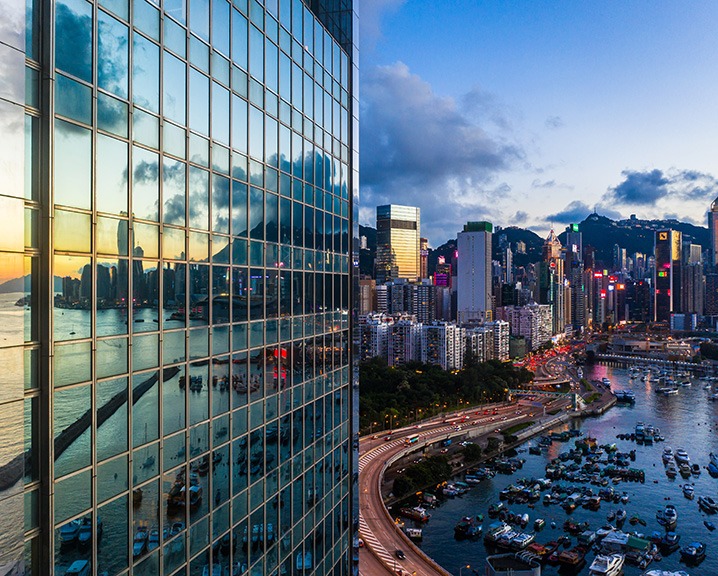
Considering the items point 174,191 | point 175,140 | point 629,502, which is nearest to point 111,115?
point 175,140

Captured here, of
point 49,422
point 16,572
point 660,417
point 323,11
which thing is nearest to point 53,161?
point 49,422

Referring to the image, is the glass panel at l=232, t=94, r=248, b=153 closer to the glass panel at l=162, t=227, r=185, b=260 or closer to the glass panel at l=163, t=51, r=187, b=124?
the glass panel at l=163, t=51, r=187, b=124

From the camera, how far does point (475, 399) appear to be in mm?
79062

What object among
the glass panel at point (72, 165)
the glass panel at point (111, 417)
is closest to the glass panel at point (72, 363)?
the glass panel at point (111, 417)

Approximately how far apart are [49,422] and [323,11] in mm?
10024

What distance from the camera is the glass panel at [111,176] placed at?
19.5 ft

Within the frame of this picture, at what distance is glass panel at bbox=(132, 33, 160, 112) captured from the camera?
21.1 feet

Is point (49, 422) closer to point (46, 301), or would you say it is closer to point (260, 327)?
point (46, 301)

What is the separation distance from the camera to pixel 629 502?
44094 mm

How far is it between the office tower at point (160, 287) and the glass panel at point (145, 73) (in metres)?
0.03

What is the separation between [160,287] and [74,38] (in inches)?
106

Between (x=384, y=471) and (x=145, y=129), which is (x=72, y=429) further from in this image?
(x=384, y=471)

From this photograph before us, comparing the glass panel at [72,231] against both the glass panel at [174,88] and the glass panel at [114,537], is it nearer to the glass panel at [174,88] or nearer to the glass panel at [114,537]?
the glass panel at [174,88]

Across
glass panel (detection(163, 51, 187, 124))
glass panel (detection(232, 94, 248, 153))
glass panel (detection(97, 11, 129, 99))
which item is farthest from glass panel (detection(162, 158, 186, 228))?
glass panel (detection(232, 94, 248, 153))
